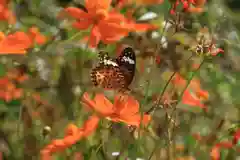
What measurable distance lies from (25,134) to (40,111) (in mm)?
125

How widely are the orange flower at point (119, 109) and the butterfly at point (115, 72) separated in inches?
2.5

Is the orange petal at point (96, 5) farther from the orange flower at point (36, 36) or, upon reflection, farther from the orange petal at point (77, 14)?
the orange flower at point (36, 36)

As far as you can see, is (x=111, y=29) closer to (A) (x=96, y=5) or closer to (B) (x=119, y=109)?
(A) (x=96, y=5)

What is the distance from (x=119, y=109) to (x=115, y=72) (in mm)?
139

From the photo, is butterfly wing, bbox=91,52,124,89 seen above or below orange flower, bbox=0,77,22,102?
above

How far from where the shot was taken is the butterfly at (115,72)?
954 millimetres

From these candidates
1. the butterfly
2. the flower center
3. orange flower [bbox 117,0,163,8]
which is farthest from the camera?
orange flower [bbox 117,0,163,8]

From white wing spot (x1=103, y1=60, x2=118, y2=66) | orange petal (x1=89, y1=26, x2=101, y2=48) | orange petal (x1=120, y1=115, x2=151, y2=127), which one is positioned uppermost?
orange petal (x1=89, y1=26, x2=101, y2=48)

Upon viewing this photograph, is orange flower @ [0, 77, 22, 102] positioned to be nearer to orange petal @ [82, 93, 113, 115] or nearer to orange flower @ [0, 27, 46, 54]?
orange flower @ [0, 27, 46, 54]

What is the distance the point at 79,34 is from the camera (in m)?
1.10

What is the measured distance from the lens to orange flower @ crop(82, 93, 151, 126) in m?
0.84

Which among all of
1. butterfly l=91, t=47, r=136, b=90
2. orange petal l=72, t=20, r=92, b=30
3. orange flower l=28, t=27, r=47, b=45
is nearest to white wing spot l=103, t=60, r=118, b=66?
butterfly l=91, t=47, r=136, b=90

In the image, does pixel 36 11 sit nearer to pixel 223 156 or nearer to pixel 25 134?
pixel 25 134

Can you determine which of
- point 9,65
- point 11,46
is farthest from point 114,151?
point 9,65
